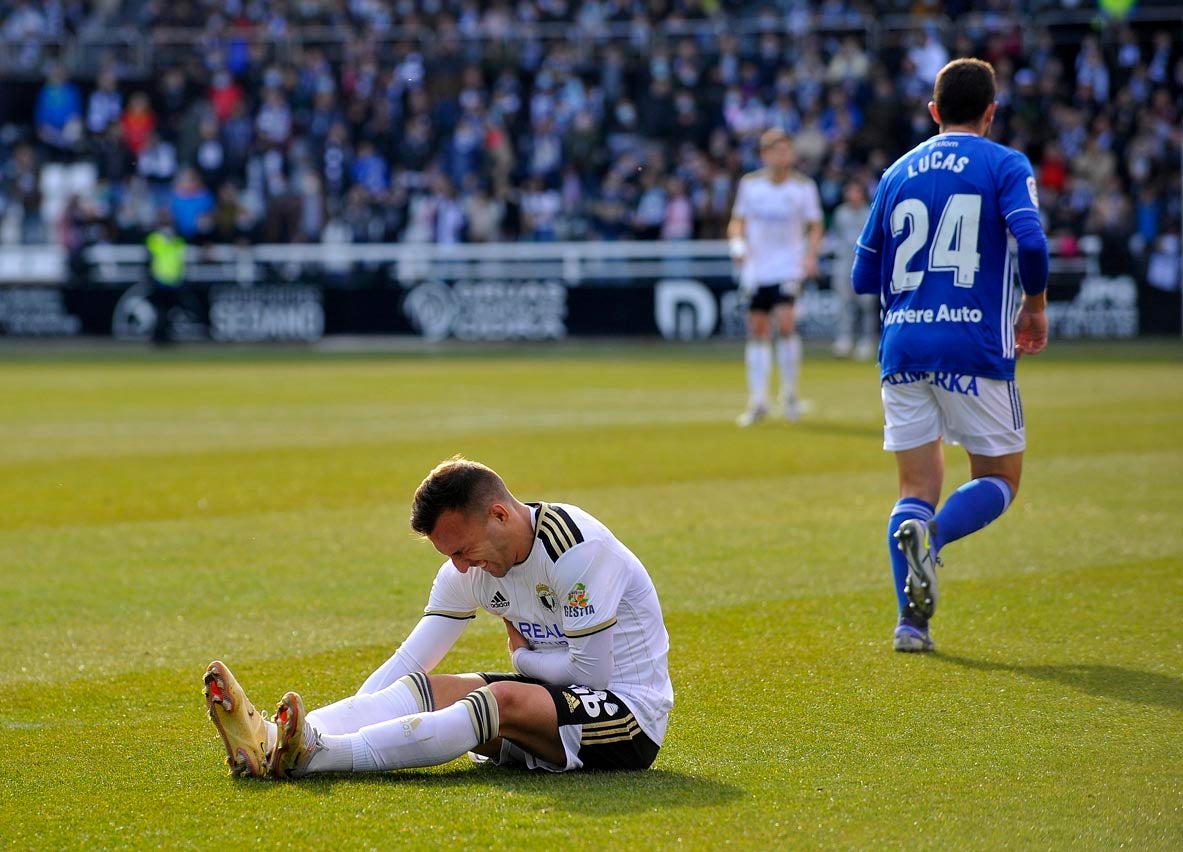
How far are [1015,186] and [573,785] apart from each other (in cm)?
295

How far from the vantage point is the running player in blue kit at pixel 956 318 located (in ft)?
19.9

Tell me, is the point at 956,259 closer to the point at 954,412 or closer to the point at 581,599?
the point at 954,412

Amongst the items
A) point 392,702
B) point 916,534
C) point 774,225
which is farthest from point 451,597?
point 774,225

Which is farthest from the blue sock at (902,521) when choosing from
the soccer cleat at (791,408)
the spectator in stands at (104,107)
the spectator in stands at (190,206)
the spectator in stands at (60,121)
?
the spectator in stands at (60,121)

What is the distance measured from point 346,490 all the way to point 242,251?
60.5 feet

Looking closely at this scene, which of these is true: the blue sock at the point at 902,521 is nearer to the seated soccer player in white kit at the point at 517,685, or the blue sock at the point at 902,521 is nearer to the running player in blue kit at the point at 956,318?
the running player in blue kit at the point at 956,318

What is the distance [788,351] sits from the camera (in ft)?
48.9

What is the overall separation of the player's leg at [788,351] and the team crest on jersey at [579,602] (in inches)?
412

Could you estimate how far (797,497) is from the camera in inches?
401

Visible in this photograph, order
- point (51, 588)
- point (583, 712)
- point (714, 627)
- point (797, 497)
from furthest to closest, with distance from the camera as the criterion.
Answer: point (797, 497), point (51, 588), point (714, 627), point (583, 712)

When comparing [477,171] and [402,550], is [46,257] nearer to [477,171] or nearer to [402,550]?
[477,171]

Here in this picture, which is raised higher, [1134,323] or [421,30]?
[421,30]

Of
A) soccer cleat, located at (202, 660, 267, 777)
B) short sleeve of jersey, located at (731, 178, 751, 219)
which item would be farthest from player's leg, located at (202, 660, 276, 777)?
short sleeve of jersey, located at (731, 178, 751, 219)

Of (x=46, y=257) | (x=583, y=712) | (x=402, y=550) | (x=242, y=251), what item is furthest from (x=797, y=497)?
(x=46, y=257)
